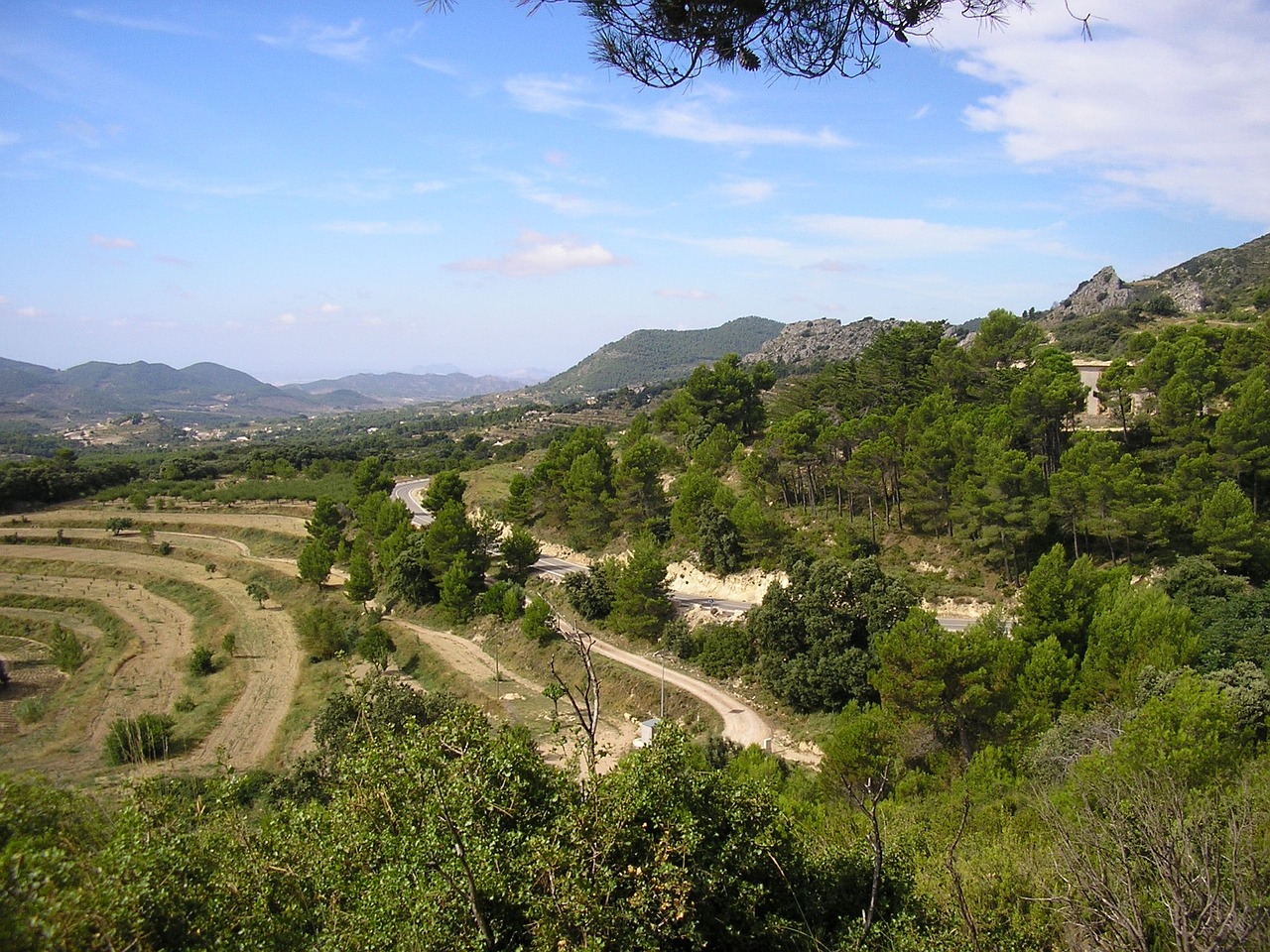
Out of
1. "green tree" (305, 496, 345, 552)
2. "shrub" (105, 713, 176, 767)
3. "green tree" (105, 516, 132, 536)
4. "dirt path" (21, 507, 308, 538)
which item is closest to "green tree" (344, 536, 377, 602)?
"green tree" (305, 496, 345, 552)

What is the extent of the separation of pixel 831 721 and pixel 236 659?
97.7 ft

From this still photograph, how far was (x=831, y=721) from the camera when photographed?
76.3 ft

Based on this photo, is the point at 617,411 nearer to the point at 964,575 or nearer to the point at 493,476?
the point at 493,476

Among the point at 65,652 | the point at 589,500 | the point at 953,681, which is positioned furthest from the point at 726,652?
the point at 65,652

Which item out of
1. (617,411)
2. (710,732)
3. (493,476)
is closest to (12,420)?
(617,411)

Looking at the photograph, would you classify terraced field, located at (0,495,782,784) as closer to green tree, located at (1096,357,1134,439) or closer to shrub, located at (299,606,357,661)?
shrub, located at (299,606,357,661)

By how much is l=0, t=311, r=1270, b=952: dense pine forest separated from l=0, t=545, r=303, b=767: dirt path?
2.83m

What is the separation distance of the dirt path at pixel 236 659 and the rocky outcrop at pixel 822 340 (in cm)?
9007

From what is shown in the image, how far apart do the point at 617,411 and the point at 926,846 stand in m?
100

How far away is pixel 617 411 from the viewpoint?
110375 mm

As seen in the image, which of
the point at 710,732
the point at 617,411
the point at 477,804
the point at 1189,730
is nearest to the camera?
the point at 477,804

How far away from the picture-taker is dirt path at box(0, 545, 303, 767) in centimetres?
2731

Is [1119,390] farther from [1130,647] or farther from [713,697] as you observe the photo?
[713,697]

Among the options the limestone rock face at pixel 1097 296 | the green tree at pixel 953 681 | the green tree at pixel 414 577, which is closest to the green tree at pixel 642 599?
the green tree at pixel 953 681
